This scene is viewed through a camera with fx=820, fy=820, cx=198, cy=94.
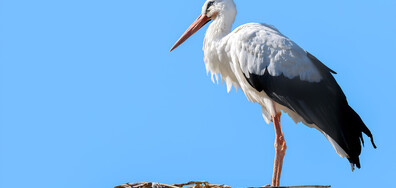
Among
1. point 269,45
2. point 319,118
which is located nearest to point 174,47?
point 269,45

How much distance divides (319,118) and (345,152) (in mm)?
444

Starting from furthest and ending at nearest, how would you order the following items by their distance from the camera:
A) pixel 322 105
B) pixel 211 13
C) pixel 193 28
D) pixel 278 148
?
1. pixel 193 28
2. pixel 211 13
3. pixel 278 148
4. pixel 322 105

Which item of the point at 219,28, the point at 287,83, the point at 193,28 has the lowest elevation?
the point at 287,83

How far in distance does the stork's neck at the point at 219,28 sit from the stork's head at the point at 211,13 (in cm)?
2

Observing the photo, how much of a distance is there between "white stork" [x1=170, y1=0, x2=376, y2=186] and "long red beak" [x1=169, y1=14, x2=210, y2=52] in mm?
656

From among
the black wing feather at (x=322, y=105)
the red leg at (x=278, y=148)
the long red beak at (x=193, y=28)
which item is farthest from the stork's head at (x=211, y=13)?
the red leg at (x=278, y=148)

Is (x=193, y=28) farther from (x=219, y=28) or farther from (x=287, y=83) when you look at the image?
(x=287, y=83)

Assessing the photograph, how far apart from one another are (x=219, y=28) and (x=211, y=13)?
36cm

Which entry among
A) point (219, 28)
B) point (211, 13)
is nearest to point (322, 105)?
point (219, 28)

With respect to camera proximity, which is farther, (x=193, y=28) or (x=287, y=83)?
(x=193, y=28)

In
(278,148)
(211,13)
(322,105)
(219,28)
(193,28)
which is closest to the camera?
(322,105)

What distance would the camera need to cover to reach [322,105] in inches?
335

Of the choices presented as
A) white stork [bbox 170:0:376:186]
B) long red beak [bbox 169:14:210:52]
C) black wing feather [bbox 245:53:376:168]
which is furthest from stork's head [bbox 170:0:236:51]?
black wing feather [bbox 245:53:376:168]

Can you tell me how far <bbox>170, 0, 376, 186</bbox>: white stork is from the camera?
844 centimetres
